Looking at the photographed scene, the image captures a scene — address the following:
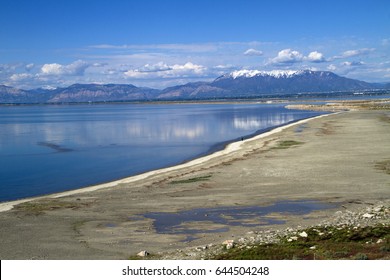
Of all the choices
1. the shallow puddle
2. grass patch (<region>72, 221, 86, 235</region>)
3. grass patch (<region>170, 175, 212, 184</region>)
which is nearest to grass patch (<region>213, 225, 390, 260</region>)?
the shallow puddle

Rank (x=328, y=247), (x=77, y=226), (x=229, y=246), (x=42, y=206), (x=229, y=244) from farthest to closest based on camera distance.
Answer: (x=42, y=206), (x=77, y=226), (x=229, y=244), (x=229, y=246), (x=328, y=247)

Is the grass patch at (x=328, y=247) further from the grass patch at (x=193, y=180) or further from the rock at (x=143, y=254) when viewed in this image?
the grass patch at (x=193, y=180)

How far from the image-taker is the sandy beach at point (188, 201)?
14.8 metres

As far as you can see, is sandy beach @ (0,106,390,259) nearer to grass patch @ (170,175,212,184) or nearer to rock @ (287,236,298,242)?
grass patch @ (170,175,212,184)

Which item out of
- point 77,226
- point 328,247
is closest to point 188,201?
point 77,226

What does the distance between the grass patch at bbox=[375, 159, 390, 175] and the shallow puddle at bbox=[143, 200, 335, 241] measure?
9.62 meters

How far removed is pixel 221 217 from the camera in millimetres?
18078

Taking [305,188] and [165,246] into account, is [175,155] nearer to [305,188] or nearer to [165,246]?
[305,188]

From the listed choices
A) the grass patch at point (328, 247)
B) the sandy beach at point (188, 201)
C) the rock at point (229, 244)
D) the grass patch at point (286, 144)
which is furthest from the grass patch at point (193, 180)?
the grass patch at point (286, 144)

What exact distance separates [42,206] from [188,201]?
22.4 ft

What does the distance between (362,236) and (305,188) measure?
1061 cm

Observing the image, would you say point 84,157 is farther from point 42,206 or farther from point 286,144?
point 42,206

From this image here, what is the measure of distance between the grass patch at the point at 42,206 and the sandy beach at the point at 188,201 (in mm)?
47

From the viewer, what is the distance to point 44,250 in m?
14.0
